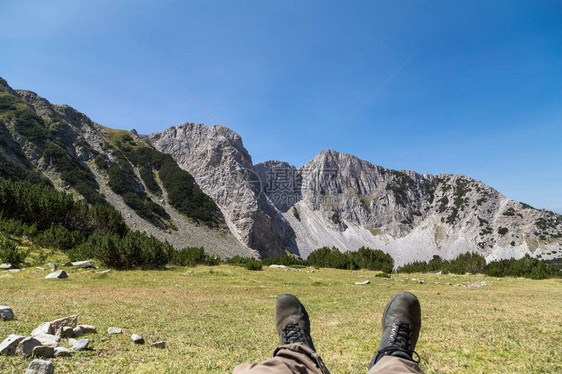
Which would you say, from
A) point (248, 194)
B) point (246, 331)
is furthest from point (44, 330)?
point (248, 194)

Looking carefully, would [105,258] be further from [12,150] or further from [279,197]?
[279,197]

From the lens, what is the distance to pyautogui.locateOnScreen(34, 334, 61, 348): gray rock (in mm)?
4179

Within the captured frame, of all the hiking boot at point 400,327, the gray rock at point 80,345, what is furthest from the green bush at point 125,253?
the hiking boot at point 400,327

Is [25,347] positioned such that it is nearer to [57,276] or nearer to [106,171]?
[57,276]

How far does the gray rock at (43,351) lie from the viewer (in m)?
3.91

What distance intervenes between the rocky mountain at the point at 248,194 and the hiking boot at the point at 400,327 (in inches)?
2416

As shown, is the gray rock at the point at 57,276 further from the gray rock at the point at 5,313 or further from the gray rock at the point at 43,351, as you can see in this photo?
the gray rock at the point at 43,351

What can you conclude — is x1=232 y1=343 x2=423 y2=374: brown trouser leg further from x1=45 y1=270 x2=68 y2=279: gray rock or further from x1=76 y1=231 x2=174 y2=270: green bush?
x1=76 y1=231 x2=174 y2=270: green bush

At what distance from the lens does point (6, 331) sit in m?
5.09

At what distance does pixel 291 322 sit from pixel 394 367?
192 centimetres

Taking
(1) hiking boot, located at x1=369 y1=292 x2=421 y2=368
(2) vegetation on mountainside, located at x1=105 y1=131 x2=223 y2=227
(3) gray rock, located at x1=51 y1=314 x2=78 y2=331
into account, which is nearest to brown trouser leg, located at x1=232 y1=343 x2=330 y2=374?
(1) hiking boot, located at x1=369 y1=292 x2=421 y2=368

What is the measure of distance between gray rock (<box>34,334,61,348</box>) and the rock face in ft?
259

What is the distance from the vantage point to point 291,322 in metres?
4.57

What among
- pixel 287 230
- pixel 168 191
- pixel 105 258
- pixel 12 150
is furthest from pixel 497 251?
pixel 12 150
